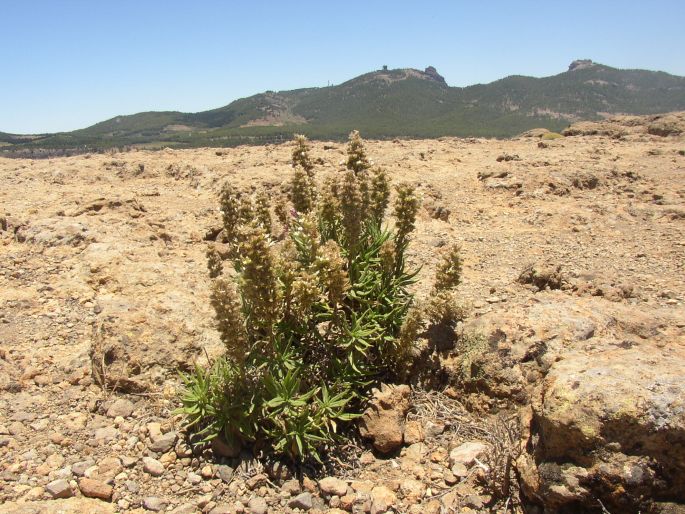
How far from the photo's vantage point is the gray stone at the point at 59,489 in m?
3.86

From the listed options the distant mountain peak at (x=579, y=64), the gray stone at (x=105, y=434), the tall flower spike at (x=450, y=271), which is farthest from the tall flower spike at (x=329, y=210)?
the distant mountain peak at (x=579, y=64)

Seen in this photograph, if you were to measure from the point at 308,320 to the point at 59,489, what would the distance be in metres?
2.70

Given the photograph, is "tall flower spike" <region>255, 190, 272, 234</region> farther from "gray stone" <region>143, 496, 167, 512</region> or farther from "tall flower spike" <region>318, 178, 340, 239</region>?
"gray stone" <region>143, 496, 167, 512</region>

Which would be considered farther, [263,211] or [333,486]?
[263,211]

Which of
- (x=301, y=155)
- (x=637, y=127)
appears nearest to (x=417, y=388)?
(x=301, y=155)

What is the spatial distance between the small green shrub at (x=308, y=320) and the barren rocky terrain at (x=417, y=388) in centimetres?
44

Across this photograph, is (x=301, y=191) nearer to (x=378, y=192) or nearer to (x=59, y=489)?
(x=378, y=192)

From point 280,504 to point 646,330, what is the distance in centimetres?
426

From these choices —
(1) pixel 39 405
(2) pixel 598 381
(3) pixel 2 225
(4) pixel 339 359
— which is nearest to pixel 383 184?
(4) pixel 339 359

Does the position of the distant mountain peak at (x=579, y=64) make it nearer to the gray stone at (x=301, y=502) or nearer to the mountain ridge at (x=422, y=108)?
the mountain ridge at (x=422, y=108)

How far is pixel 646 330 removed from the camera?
5031mm

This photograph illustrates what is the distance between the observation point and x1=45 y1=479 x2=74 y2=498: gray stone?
12.7ft

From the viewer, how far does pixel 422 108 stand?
5689 inches

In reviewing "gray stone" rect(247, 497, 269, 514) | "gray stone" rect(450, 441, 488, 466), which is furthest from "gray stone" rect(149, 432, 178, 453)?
"gray stone" rect(450, 441, 488, 466)
